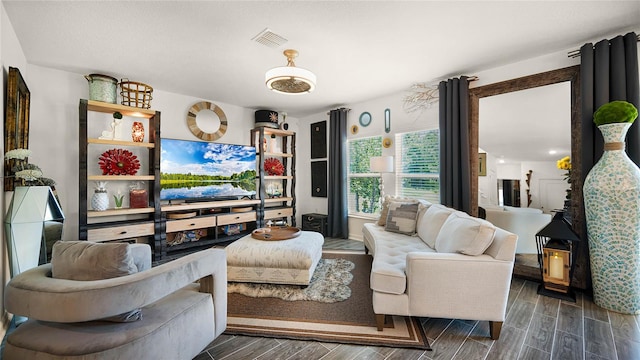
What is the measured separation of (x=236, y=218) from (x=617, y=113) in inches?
177

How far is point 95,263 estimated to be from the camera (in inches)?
50.2

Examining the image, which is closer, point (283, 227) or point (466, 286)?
point (466, 286)

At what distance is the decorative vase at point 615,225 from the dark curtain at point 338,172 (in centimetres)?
314

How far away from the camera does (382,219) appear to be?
142 inches

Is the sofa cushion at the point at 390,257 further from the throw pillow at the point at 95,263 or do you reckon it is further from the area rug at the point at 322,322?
the throw pillow at the point at 95,263

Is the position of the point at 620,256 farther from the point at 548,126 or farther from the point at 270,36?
the point at 270,36

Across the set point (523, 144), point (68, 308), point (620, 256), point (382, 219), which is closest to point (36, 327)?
point (68, 308)

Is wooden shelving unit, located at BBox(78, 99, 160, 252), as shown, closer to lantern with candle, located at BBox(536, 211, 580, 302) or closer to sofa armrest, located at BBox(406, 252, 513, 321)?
sofa armrest, located at BBox(406, 252, 513, 321)

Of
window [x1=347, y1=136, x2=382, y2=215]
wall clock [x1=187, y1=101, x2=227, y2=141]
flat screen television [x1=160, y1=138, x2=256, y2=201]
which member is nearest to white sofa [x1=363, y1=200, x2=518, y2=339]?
window [x1=347, y1=136, x2=382, y2=215]

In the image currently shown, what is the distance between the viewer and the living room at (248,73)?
2219mm

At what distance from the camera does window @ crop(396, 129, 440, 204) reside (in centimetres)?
383

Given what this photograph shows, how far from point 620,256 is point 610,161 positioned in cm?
78

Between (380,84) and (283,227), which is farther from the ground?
(380,84)

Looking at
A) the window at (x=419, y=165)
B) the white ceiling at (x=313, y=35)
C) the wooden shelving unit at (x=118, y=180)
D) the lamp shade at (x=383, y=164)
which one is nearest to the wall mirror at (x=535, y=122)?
the white ceiling at (x=313, y=35)
